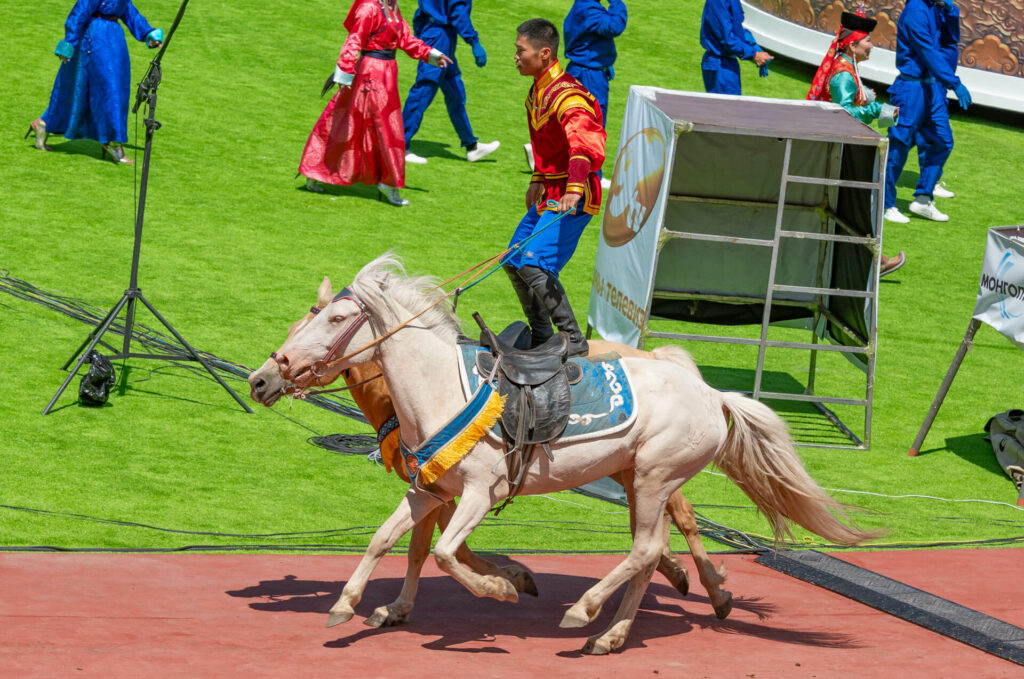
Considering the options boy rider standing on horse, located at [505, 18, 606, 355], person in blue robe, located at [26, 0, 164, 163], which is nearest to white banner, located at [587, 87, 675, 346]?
boy rider standing on horse, located at [505, 18, 606, 355]

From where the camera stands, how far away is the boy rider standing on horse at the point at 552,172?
18.4ft

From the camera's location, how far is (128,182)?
11.0 meters

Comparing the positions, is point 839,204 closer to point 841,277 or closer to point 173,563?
point 841,277

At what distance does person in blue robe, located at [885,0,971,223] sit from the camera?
1273 centimetres

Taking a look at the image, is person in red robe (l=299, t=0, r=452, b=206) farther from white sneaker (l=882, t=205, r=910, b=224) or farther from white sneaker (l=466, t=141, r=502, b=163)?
white sneaker (l=882, t=205, r=910, b=224)

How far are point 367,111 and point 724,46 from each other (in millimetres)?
3854

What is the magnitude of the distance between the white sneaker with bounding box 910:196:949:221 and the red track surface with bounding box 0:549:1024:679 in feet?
26.1

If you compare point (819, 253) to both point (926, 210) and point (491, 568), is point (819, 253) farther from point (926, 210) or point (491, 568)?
point (491, 568)

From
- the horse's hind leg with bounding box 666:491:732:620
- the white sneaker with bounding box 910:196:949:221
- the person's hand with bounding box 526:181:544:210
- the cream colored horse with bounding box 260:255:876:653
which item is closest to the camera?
the cream colored horse with bounding box 260:255:876:653

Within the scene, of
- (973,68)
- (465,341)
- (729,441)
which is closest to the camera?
(465,341)

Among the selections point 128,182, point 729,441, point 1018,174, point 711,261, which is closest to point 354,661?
point 729,441

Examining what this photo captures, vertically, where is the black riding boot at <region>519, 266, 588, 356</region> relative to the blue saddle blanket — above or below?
above

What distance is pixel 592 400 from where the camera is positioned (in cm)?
482

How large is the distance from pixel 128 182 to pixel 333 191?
71.2 inches
